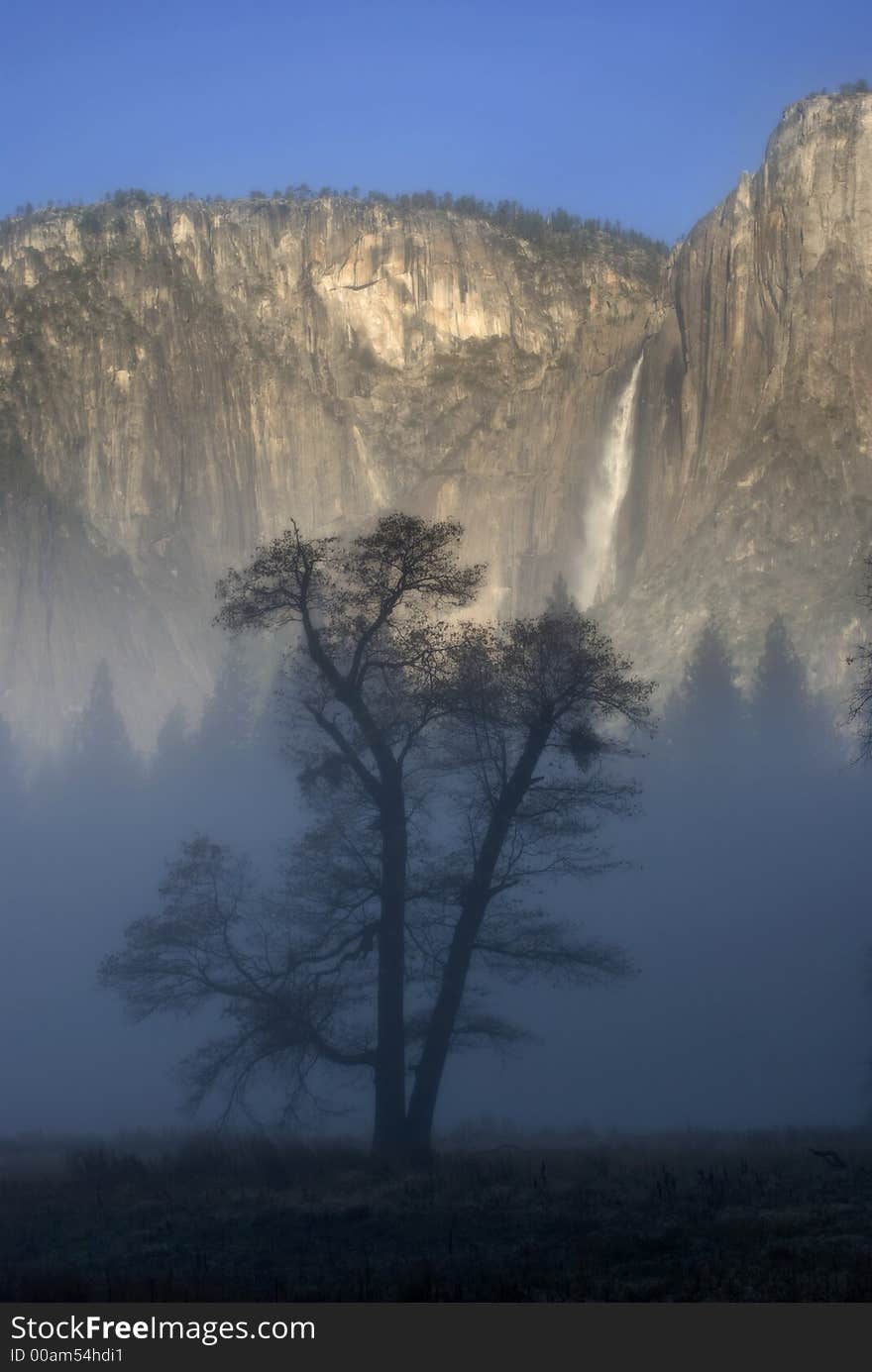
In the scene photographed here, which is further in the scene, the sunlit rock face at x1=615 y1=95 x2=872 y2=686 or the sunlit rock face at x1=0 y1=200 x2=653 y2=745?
the sunlit rock face at x1=0 y1=200 x2=653 y2=745

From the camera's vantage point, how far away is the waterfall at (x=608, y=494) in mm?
90312

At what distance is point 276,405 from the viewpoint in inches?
4230

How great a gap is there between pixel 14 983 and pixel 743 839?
92.0 ft

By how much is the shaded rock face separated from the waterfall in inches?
12.3

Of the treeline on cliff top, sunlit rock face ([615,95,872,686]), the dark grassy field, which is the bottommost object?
the dark grassy field

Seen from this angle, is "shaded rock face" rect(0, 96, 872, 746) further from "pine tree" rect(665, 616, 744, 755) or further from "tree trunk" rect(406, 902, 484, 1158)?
"tree trunk" rect(406, 902, 484, 1158)

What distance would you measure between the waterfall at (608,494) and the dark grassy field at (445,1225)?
7294cm

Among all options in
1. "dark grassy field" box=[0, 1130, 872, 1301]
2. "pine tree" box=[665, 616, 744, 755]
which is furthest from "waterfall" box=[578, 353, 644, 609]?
"dark grassy field" box=[0, 1130, 872, 1301]

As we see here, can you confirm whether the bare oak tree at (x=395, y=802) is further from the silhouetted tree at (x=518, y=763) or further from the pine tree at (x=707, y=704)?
the pine tree at (x=707, y=704)

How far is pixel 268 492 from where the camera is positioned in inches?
4178

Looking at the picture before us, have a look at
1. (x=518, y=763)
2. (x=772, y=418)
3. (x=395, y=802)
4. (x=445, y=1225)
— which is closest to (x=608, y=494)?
(x=772, y=418)

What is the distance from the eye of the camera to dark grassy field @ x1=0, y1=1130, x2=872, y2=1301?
10.0 m

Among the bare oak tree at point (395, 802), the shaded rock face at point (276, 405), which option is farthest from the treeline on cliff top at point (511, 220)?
the bare oak tree at point (395, 802)
